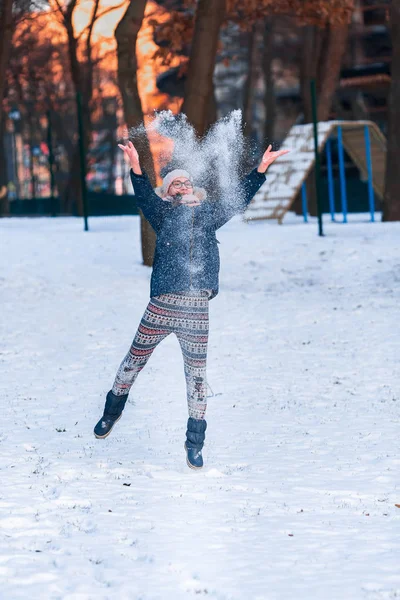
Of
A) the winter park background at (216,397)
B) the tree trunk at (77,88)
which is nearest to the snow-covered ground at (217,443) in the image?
the winter park background at (216,397)

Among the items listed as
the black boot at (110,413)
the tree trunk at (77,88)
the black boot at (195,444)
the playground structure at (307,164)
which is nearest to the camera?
the black boot at (195,444)

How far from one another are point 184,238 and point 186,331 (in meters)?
0.58

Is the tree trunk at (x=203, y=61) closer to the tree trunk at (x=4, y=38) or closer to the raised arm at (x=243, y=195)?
the tree trunk at (x=4, y=38)

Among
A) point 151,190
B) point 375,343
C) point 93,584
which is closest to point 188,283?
point 151,190

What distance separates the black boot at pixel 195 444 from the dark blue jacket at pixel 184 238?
0.87m

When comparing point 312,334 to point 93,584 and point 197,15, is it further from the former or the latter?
point 93,584

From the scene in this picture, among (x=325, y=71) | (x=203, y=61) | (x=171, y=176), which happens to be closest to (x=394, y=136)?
(x=203, y=61)

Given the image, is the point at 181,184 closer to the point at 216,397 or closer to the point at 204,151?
the point at 204,151

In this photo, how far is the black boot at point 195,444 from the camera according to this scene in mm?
7219

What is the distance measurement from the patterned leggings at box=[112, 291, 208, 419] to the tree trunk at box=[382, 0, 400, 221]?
47.8 ft

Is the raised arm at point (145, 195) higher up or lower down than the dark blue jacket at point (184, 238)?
higher up

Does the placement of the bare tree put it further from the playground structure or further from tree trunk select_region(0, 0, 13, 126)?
tree trunk select_region(0, 0, 13, 126)

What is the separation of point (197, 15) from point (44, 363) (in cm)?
773

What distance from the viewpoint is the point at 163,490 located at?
6.75m
